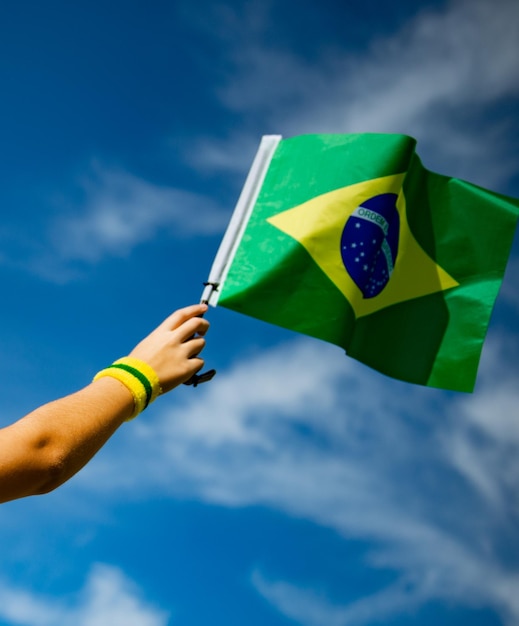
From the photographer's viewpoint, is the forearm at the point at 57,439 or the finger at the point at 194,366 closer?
the forearm at the point at 57,439

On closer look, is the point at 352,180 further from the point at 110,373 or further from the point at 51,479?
the point at 51,479

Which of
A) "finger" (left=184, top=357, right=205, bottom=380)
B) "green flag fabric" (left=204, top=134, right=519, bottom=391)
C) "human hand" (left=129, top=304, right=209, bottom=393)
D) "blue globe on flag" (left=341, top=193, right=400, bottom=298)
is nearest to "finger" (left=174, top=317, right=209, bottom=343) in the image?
"human hand" (left=129, top=304, right=209, bottom=393)

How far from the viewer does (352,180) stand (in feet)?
28.3

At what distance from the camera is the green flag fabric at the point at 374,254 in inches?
310

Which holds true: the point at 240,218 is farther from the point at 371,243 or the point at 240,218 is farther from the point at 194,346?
the point at 194,346

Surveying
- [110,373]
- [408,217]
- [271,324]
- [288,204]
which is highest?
[408,217]

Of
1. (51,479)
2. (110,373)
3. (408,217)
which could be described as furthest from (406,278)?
(51,479)

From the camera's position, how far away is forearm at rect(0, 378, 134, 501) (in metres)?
2.89

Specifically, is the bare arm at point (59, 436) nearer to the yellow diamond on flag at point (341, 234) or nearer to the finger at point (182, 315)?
the finger at point (182, 315)

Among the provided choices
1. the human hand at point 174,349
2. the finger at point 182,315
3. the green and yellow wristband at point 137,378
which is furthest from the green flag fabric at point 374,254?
the green and yellow wristband at point 137,378

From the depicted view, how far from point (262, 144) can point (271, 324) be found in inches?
77.0

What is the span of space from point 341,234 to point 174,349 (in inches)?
182

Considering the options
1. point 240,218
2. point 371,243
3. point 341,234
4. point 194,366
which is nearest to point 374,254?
point 371,243

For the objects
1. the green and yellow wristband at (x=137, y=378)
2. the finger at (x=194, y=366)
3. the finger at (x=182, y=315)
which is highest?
the finger at (x=182, y=315)
